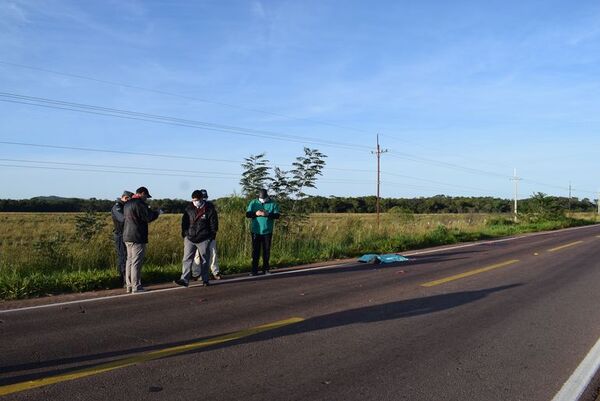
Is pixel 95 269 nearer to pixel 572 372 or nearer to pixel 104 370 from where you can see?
pixel 104 370

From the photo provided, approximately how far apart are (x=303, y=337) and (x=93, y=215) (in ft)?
38.5

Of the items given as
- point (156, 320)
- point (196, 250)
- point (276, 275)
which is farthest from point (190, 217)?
point (156, 320)

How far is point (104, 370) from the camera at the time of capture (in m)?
4.85

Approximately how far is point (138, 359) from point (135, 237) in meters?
4.37

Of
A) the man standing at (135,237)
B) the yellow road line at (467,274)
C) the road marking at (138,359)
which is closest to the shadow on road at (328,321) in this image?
the road marking at (138,359)

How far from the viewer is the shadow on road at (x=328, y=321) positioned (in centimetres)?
490

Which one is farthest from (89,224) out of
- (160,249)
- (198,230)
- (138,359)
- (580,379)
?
(580,379)

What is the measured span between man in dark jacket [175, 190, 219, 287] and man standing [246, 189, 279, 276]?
148cm

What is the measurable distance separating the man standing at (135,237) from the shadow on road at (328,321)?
3736 mm

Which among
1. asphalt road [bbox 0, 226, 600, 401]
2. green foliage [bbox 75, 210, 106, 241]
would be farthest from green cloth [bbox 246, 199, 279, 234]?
green foliage [bbox 75, 210, 106, 241]

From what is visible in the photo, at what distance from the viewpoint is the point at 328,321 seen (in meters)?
6.98

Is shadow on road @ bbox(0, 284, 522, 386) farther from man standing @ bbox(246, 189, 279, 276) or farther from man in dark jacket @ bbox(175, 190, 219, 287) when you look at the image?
man standing @ bbox(246, 189, 279, 276)

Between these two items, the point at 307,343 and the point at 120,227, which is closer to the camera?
the point at 307,343

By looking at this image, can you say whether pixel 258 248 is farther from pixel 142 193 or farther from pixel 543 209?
pixel 543 209
